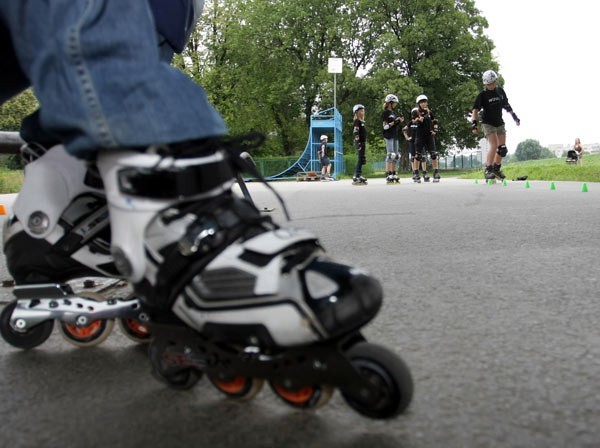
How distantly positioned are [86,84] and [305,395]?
615mm

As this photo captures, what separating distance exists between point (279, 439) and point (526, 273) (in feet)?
4.98

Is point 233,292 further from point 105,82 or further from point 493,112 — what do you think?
point 493,112

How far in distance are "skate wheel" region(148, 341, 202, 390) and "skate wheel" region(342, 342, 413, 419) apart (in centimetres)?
31

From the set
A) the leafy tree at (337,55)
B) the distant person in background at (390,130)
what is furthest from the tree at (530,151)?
the distant person in background at (390,130)

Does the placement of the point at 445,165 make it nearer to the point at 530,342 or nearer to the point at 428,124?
the point at 428,124

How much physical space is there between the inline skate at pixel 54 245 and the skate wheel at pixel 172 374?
0.93ft

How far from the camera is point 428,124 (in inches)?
509

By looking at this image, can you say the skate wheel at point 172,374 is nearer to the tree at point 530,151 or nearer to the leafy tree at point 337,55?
the leafy tree at point 337,55

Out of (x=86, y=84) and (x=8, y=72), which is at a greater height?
(x=8, y=72)

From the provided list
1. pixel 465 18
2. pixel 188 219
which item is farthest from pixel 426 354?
pixel 465 18

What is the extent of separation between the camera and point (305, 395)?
898mm

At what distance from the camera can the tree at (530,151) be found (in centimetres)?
9068

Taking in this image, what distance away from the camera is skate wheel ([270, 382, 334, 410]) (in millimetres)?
874

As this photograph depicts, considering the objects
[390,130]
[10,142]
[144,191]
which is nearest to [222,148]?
[144,191]
